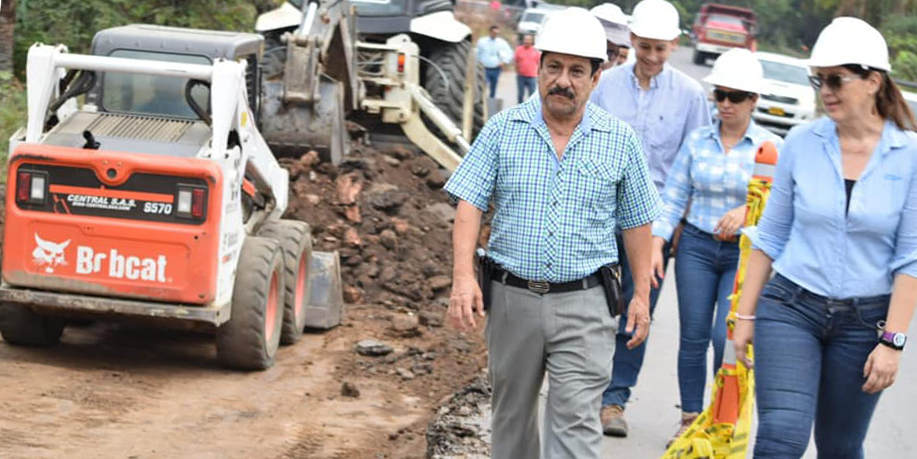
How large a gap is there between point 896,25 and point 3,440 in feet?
154

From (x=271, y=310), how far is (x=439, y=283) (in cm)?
265

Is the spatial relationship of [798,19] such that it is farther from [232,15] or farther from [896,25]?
[232,15]

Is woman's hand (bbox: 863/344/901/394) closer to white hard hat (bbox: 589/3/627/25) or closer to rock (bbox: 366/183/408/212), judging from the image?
white hard hat (bbox: 589/3/627/25)

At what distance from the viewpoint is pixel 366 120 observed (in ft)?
53.7

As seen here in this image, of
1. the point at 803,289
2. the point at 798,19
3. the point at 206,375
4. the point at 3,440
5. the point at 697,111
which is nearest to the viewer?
the point at 803,289

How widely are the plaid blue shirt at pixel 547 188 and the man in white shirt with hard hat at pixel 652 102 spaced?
2.17 metres

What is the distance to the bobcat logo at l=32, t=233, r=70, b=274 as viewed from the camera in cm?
914

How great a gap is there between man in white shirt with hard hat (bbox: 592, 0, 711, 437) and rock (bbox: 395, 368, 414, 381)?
7.10 ft

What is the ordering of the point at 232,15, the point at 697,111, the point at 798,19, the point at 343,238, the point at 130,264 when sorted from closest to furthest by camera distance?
the point at 697,111 → the point at 130,264 → the point at 343,238 → the point at 232,15 → the point at 798,19

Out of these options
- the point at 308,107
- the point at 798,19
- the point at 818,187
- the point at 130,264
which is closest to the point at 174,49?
the point at 130,264

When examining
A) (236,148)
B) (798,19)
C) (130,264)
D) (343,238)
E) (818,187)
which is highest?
(818,187)

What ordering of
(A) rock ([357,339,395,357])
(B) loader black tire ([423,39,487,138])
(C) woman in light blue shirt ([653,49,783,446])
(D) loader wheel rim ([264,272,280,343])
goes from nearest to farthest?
(C) woman in light blue shirt ([653,49,783,446]) < (D) loader wheel rim ([264,272,280,343]) < (A) rock ([357,339,395,357]) < (B) loader black tire ([423,39,487,138])

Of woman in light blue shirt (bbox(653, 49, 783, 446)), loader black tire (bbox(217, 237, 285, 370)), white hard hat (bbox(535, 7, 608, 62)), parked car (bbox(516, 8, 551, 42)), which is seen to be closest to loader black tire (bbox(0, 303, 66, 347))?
loader black tire (bbox(217, 237, 285, 370))

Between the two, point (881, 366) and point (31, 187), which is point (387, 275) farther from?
point (881, 366)
